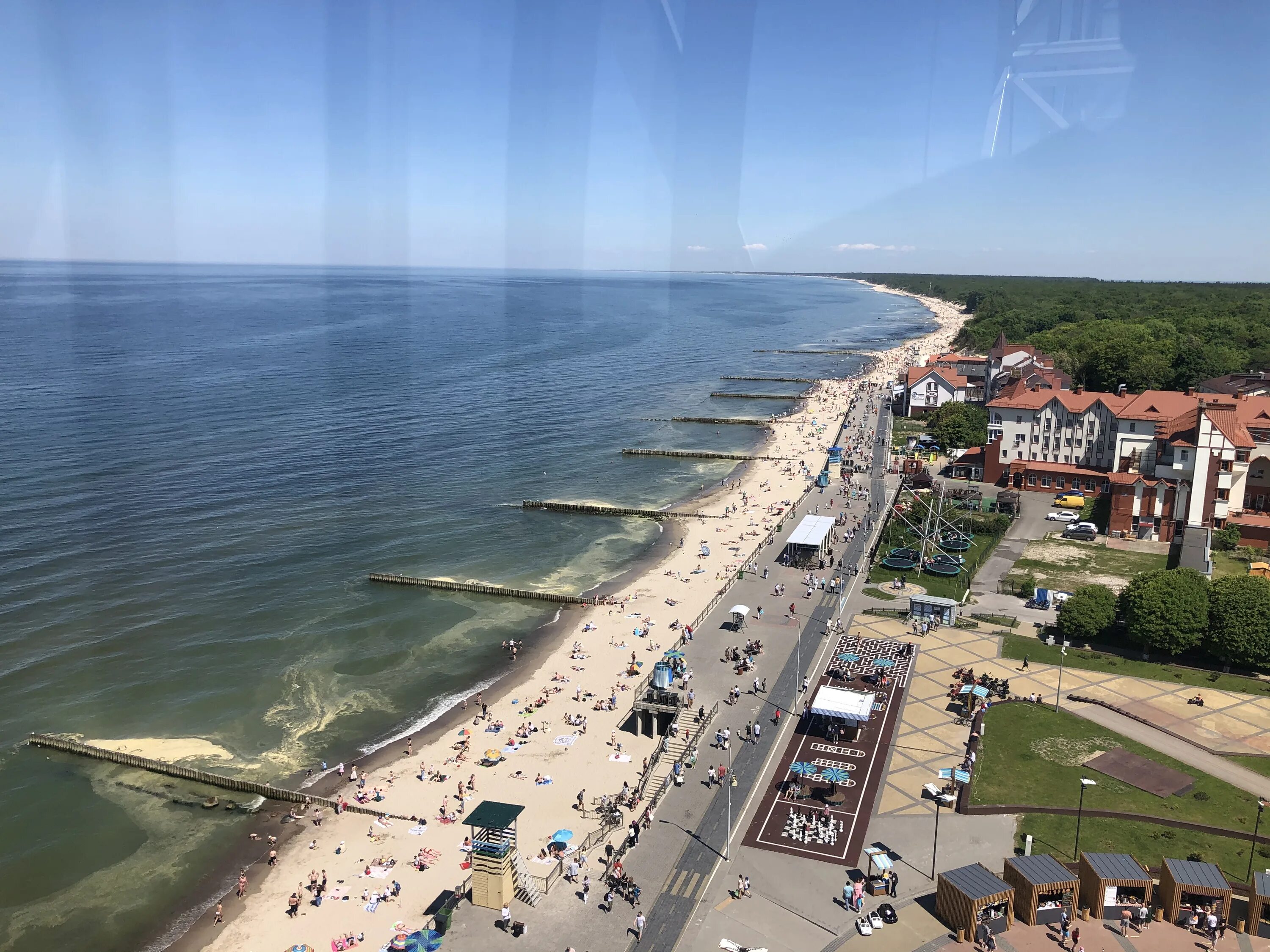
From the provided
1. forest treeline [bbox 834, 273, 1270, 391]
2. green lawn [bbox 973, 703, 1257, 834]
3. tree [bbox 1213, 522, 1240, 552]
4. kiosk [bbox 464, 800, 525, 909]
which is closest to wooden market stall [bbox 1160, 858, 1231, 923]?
green lawn [bbox 973, 703, 1257, 834]

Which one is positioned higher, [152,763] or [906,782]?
[906,782]

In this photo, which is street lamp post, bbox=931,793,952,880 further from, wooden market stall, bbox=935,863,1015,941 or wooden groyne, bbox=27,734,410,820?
wooden groyne, bbox=27,734,410,820

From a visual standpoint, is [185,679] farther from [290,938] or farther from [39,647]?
[290,938]

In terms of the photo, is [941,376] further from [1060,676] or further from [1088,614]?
[1060,676]

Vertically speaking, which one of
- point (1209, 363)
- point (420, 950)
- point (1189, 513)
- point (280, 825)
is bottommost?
point (280, 825)

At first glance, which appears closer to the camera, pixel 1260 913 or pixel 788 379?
pixel 1260 913

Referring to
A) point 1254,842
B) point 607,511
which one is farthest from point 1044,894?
point 607,511

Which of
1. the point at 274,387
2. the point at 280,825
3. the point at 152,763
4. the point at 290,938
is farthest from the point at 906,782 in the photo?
the point at 274,387
